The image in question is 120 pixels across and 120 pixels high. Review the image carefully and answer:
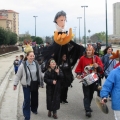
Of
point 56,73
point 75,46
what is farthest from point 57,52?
point 56,73

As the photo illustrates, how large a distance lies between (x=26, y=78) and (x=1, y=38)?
45731 mm

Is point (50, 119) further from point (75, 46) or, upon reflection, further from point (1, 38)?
point (1, 38)

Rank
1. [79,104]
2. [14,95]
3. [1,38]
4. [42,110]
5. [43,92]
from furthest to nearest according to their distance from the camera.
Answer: [1,38], [43,92], [14,95], [79,104], [42,110]

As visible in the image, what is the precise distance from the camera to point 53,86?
6.85 meters

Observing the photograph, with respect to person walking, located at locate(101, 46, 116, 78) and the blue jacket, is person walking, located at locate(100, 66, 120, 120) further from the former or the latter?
person walking, located at locate(101, 46, 116, 78)

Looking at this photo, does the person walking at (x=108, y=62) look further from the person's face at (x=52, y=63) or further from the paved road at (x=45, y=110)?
the person's face at (x=52, y=63)

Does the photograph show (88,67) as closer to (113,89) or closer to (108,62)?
(108,62)

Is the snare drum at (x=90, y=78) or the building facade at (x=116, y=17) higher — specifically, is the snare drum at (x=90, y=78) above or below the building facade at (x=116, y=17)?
below

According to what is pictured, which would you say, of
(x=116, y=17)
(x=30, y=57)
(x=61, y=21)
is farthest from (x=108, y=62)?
(x=116, y=17)

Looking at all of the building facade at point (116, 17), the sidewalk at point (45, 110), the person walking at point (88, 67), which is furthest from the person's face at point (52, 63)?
the building facade at point (116, 17)

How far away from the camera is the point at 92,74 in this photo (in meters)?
6.96

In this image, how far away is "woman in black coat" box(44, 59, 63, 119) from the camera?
6781 mm

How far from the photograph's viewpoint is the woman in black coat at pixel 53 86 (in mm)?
6781

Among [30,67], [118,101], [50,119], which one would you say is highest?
[30,67]
